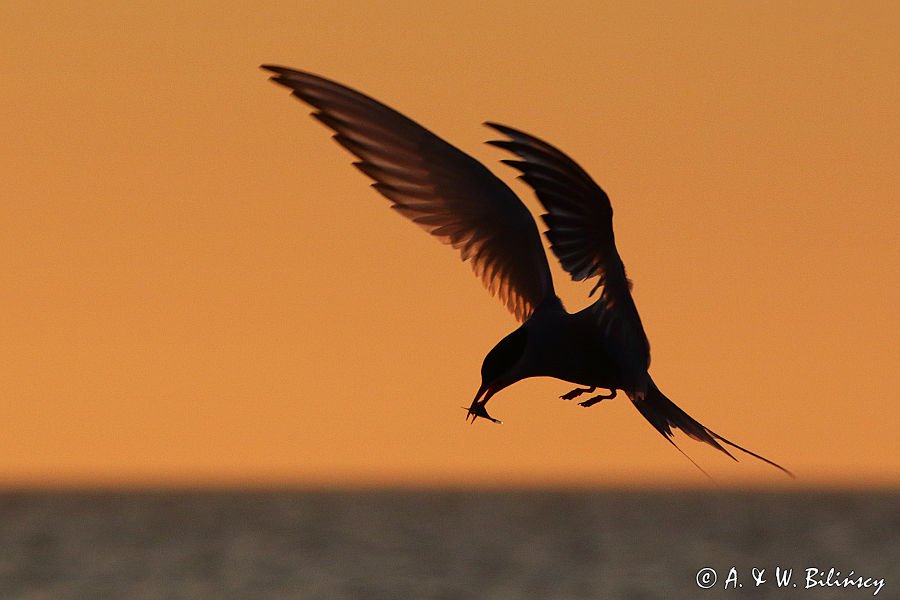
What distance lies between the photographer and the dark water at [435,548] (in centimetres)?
5453

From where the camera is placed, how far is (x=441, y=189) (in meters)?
7.95

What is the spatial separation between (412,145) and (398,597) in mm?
44937

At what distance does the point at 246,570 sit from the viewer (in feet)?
198

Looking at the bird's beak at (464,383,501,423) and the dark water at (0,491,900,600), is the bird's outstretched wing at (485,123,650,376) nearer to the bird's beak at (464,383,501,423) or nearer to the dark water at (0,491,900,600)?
the bird's beak at (464,383,501,423)

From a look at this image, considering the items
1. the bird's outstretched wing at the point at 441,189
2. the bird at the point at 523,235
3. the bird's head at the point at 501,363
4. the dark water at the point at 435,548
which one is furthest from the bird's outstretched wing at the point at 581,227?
the dark water at the point at 435,548

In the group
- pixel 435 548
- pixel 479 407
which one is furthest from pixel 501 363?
pixel 435 548

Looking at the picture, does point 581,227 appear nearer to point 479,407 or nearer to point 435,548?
point 479,407

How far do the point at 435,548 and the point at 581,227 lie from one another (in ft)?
231

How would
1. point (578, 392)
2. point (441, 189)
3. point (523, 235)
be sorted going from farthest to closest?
1. point (523, 235)
2. point (441, 189)
3. point (578, 392)

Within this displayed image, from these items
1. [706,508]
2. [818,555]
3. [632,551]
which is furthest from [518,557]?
[706,508]

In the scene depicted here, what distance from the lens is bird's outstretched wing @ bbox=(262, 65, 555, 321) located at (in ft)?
24.1

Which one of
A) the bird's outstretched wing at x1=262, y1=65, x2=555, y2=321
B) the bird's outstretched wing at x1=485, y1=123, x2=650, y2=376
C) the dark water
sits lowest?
the dark water

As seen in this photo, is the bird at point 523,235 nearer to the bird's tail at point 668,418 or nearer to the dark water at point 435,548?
the bird's tail at point 668,418

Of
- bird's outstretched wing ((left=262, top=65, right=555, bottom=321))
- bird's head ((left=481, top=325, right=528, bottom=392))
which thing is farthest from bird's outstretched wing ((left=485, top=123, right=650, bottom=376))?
bird's outstretched wing ((left=262, top=65, right=555, bottom=321))
